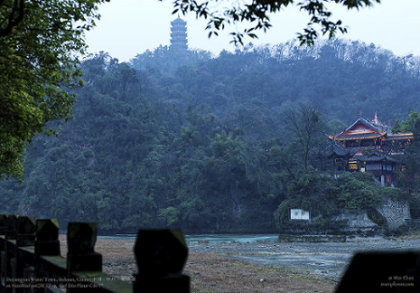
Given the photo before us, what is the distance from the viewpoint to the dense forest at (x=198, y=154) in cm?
5331

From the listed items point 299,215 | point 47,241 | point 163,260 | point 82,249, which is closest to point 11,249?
point 47,241

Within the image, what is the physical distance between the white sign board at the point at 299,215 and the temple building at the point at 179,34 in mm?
115405

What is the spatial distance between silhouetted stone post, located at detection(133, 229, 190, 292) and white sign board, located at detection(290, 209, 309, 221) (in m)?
41.0

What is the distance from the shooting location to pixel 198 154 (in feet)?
197

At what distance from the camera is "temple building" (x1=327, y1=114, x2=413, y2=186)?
4759cm

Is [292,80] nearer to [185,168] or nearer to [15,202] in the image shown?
[185,168]

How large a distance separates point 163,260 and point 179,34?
153653 millimetres

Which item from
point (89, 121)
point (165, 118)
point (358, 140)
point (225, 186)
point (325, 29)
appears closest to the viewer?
point (325, 29)

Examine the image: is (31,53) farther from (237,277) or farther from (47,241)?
(237,277)

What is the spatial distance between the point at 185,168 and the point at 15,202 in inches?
972

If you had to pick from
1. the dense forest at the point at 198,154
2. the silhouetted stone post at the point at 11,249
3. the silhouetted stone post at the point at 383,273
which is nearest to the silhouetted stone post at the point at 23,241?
the silhouetted stone post at the point at 11,249

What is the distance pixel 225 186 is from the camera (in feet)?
184

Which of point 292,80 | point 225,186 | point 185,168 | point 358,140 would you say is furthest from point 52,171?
point 292,80

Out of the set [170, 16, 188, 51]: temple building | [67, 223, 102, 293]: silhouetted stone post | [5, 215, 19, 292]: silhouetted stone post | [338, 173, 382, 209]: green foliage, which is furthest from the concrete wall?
[170, 16, 188, 51]: temple building
